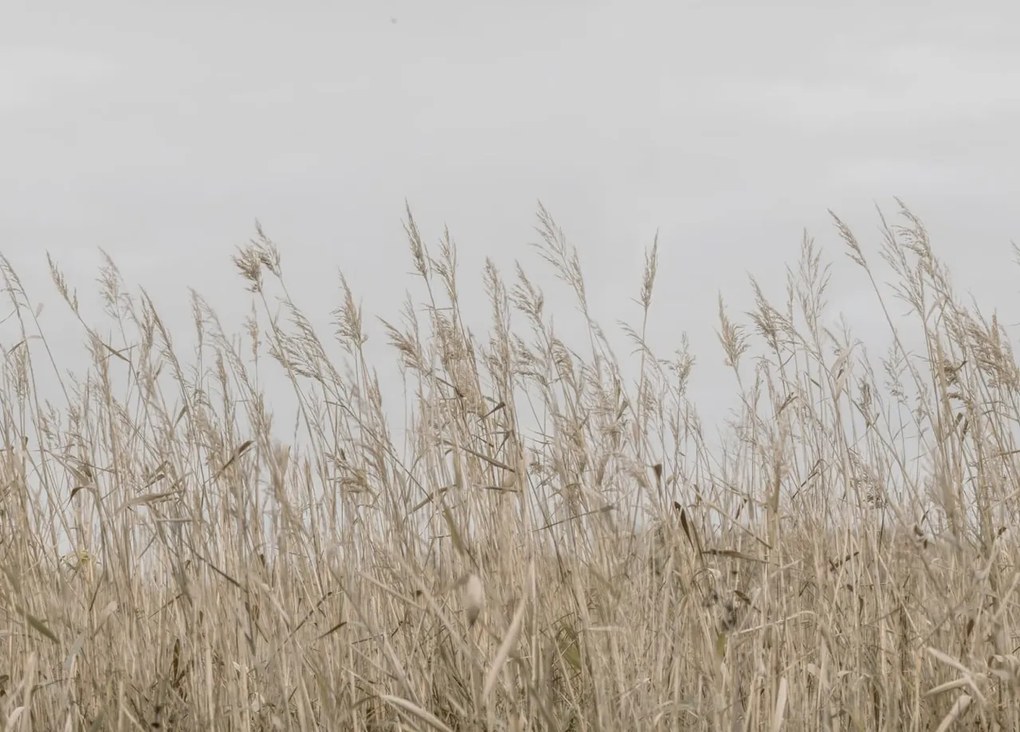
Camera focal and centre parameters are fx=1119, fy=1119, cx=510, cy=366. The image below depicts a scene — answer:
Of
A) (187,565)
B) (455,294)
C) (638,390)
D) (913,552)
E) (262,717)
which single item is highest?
(455,294)

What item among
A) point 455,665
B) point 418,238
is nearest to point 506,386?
point 418,238

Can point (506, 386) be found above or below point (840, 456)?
above

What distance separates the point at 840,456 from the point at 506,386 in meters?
0.88

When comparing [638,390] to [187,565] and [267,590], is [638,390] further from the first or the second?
[187,565]

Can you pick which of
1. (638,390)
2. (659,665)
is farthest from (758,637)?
(638,390)

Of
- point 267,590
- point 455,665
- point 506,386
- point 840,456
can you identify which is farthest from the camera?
point 840,456

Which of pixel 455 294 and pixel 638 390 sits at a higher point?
pixel 455 294

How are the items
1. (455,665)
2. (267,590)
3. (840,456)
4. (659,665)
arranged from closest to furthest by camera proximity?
(659,665) → (267,590) → (455,665) → (840,456)

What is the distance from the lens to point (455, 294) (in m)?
2.65

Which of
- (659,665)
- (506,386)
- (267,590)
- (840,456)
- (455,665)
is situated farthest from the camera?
(840,456)

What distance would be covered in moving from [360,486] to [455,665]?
44cm

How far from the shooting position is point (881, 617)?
2.41 meters

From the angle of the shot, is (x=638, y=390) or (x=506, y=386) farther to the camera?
(x=506, y=386)

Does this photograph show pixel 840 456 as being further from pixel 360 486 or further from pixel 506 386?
pixel 360 486
